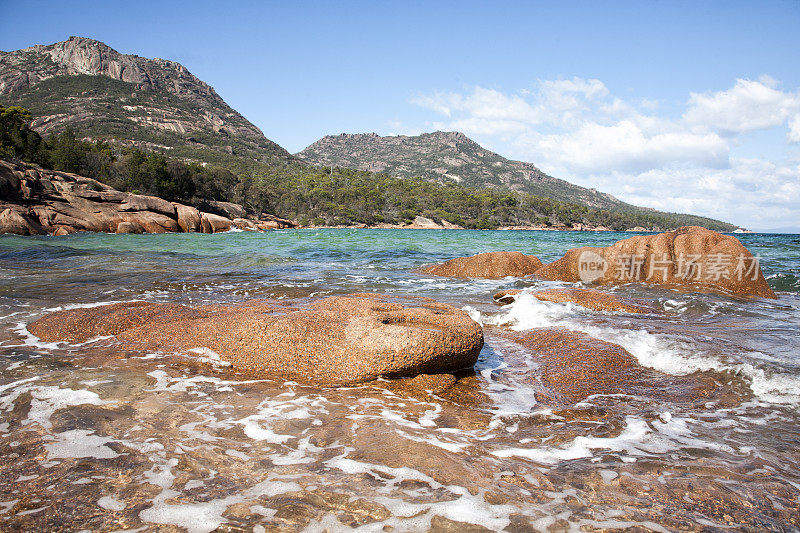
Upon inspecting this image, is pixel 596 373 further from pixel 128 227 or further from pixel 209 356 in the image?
pixel 128 227

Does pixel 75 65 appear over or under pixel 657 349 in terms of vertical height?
over

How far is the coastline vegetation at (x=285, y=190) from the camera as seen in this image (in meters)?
45.6

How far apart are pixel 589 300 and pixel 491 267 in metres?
4.65

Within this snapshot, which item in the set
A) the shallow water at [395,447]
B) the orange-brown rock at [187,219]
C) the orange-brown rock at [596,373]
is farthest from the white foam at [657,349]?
the orange-brown rock at [187,219]

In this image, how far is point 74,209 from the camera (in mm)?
31734

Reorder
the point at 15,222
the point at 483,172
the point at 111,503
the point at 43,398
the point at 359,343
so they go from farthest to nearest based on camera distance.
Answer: the point at 483,172
the point at 15,222
the point at 359,343
the point at 43,398
the point at 111,503

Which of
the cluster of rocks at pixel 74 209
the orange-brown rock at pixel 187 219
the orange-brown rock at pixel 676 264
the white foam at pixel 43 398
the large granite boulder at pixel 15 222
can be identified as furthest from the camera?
the orange-brown rock at pixel 187 219

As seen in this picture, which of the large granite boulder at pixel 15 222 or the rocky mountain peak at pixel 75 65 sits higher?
the rocky mountain peak at pixel 75 65

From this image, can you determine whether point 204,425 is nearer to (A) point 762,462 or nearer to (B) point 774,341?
(A) point 762,462

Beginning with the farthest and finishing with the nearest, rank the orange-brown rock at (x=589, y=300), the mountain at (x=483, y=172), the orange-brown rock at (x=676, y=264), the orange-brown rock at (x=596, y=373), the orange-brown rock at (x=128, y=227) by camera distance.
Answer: the mountain at (x=483, y=172) < the orange-brown rock at (x=128, y=227) < the orange-brown rock at (x=676, y=264) < the orange-brown rock at (x=589, y=300) < the orange-brown rock at (x=596, y=373)

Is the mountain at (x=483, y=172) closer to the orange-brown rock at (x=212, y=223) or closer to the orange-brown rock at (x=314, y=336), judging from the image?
the orange-brown rock at (x=212, y=223)

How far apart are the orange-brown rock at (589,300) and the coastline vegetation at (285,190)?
48460mm

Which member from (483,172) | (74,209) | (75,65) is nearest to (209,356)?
(74,209)

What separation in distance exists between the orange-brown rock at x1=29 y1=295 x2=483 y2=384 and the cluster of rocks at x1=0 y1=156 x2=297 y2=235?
3028 centimetres
